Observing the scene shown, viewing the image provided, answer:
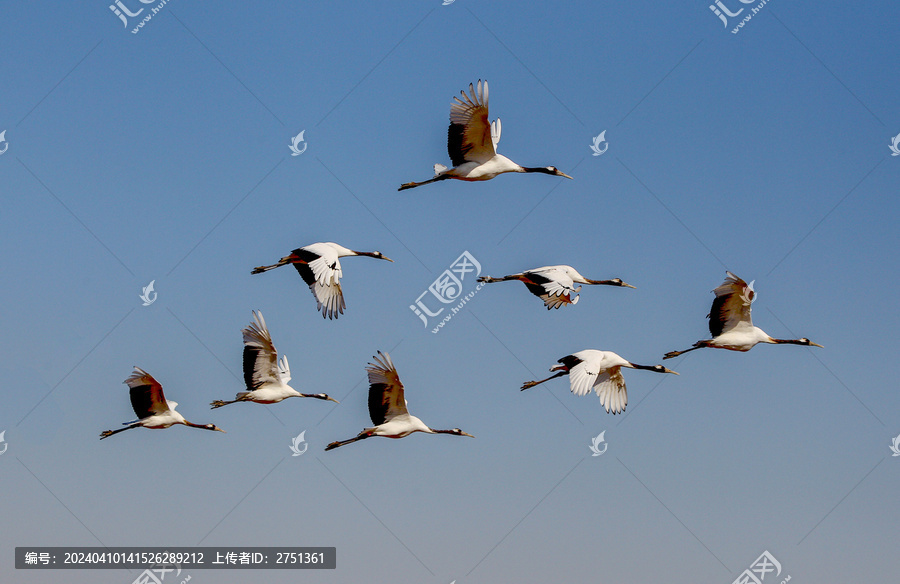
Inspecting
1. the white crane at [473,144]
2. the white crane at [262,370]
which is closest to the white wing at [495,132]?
the white crane at [473,144]

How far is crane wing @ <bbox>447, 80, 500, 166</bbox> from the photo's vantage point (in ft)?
106

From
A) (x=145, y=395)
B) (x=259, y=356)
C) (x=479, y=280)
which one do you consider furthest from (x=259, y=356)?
(x=479, y=280)

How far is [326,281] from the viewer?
32750 mm

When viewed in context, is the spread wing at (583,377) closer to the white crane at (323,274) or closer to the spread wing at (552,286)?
the spread wing at (552,286)

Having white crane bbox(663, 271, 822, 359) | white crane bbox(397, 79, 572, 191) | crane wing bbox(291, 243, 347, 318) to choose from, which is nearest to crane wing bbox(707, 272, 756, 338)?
white crane bbox(663, 271, 822, 359)

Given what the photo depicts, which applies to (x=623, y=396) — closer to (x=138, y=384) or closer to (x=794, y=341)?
(x=794, y=341)

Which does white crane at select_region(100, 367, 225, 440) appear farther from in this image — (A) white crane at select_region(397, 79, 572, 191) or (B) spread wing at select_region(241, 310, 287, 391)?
(A) white crane at select_region(397, 79, 572, 191)

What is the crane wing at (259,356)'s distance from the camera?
35.7 meters

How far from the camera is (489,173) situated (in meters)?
34.1

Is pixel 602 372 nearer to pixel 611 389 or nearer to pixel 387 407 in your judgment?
pixel 611 389

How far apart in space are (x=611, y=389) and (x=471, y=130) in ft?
25.7

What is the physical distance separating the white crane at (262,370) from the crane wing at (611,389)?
8.20 m

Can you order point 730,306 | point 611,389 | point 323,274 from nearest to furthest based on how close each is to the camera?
point 323,274 → point 730,306 → point 611,389

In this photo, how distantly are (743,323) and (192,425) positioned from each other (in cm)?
1563
